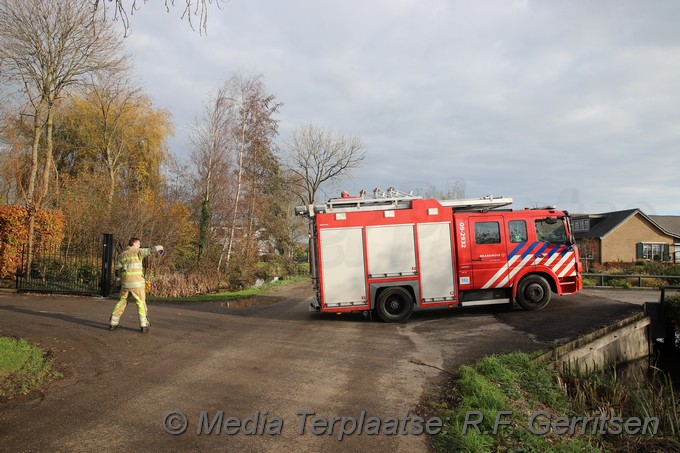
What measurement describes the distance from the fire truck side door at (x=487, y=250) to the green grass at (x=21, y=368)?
904 cm

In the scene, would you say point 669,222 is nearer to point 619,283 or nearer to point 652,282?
→ point 652,282

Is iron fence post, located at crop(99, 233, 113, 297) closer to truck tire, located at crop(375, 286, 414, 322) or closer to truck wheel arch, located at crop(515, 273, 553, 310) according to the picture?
truck tire, located at crop(375, 286, 414, 322)

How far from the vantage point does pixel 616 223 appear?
4206 cm

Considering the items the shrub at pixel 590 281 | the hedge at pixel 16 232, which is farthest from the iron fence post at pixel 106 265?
the shrub at pixel 590 281

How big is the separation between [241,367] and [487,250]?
7.23m

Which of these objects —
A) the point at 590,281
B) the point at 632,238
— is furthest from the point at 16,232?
the point at 632,238

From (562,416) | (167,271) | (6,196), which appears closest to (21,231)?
(167,271)

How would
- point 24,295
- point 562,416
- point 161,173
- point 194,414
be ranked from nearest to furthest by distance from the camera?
point 194,414, point 562,416, point 24,295, point 161,173

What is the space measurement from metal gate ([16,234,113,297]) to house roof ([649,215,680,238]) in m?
51.6

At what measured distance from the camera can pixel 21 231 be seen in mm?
14406

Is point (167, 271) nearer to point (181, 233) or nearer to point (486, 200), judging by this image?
point (181, 233)

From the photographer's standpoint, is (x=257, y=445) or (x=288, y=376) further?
(x=288, y=376)

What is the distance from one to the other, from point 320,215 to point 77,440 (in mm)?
7459

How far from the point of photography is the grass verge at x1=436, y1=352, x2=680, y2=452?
421 centimetres
